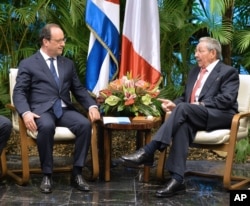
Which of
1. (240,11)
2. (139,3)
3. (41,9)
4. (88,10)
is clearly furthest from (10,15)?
(240,11)

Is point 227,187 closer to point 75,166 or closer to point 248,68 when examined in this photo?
point 75,166

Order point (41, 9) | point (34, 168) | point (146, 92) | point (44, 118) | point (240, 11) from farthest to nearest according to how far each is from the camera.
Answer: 1. point (240, 11)
2. point (41, 9)
3. point (34, 168)
4. point (146, 92)
5. point (44, 118)

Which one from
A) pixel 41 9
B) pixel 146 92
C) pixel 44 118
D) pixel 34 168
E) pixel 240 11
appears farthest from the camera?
pixel 240 11

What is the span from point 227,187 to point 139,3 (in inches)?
81.8

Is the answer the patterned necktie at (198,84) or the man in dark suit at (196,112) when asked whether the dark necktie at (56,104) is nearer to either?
the man in dark suit at (196,112)

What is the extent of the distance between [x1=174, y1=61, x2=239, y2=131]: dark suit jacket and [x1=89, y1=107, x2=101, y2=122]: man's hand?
89 cm

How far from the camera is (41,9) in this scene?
19.1 ft

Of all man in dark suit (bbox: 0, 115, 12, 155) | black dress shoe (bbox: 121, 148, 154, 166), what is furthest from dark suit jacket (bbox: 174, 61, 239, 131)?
man in dark suit (bbox: 0, 115, 12, 155)

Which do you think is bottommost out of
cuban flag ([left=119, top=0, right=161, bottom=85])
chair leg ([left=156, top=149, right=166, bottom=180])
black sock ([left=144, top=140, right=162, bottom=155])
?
chair leg ([left=156, top=149, right=166, bottom=180])

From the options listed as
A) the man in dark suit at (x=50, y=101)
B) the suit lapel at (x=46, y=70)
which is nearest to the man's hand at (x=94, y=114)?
the man in dark suit at (x=50, y=101)

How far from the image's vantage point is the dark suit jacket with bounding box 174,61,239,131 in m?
4.61

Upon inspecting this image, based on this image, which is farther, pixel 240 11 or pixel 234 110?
pixel 240 11

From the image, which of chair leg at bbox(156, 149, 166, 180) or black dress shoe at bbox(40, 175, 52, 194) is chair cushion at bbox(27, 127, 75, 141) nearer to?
black dress shoe at bbox(40, 175, 52, 194)

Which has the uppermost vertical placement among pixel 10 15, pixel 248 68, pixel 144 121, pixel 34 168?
pixel 10 15
